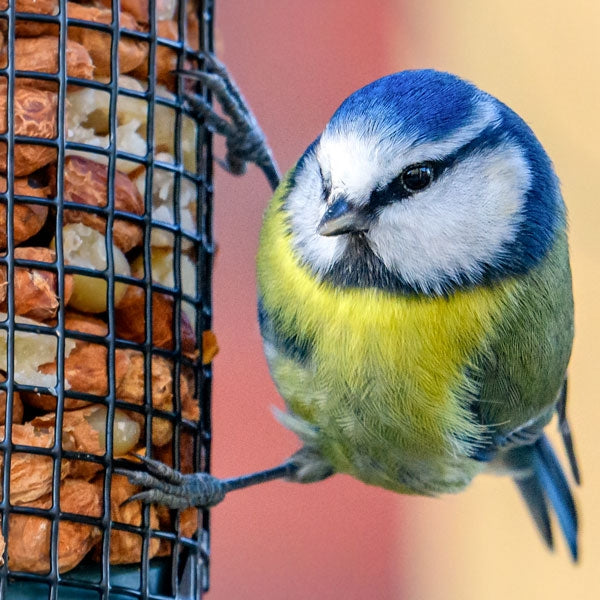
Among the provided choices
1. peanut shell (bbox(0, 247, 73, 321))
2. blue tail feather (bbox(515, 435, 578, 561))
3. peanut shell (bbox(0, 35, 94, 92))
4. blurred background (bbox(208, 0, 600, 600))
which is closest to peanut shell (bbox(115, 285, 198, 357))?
peanut shell (bbox(0, 247, 73, 321))

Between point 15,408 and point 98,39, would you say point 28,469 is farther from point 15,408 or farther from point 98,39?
point 98,39

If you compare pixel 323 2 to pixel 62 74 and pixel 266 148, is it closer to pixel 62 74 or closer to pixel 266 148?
pixel 266 148

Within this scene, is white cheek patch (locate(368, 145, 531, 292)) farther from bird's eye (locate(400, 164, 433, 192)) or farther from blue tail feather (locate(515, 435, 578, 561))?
blue tail feather (locate(515, 435, 578, 561))

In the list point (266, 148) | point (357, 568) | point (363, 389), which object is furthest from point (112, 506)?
point (357, 568)

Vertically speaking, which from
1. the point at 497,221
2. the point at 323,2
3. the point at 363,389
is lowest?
the point at 363,389

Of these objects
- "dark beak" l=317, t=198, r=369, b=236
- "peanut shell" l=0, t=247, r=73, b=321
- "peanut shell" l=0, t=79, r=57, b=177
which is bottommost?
"peanut shell" l=0, t=247, r=73, b=321

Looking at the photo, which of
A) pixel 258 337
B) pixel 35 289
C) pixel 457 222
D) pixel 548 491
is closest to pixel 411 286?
pixel 457 222
